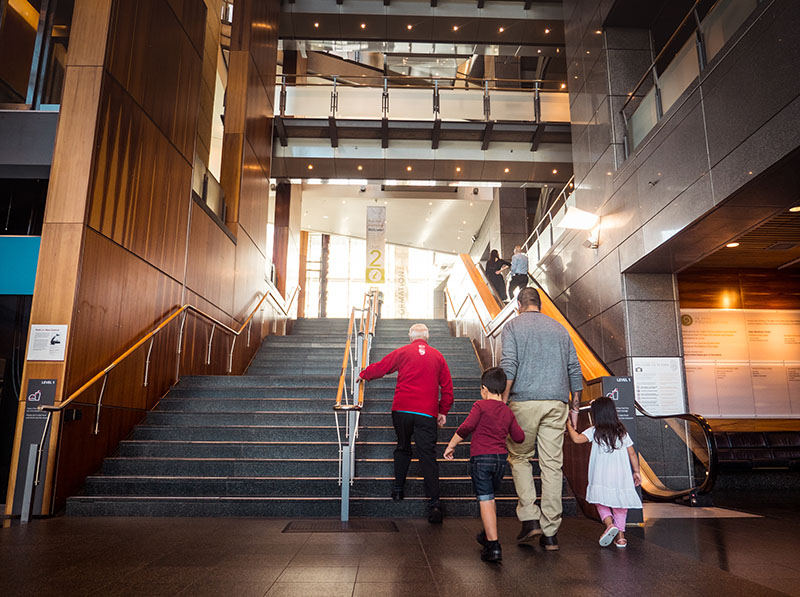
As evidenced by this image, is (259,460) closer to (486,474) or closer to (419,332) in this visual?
(419,332)

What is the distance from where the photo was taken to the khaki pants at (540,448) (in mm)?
3734

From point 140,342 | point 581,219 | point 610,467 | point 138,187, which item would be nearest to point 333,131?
point 581,219

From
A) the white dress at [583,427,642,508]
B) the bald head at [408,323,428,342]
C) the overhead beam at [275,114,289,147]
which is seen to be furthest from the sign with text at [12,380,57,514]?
the overhead beam at [275,114,289,147]

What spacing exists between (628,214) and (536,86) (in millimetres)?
6009

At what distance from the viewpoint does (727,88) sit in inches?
222

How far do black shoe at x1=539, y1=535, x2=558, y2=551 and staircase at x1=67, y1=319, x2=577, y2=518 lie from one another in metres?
1.27

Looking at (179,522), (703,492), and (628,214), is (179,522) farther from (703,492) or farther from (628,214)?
(628,214)

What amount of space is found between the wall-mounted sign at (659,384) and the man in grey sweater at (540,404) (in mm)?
4260

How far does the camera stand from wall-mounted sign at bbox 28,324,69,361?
4.91m

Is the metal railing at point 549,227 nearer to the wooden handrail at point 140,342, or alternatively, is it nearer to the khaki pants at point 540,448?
the wooden handrail at point 140,342

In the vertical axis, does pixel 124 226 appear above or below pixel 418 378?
above

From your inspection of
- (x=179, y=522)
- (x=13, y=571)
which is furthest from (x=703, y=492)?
(x=13, y=571)

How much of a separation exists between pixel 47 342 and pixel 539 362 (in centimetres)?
397

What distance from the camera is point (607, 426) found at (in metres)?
4.19
